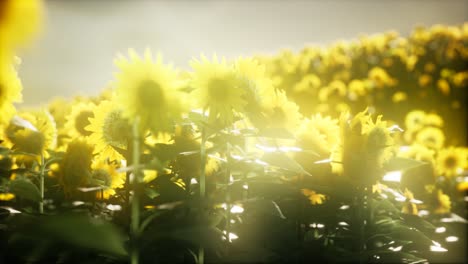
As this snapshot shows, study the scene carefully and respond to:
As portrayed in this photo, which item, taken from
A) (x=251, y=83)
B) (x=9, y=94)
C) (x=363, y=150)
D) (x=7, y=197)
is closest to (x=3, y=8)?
(x=9, y=94)

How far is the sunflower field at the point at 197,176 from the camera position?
1076 millimetres

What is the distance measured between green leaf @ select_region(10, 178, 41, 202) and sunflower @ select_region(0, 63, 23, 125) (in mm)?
167

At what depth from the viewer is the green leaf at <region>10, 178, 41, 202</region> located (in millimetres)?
1260

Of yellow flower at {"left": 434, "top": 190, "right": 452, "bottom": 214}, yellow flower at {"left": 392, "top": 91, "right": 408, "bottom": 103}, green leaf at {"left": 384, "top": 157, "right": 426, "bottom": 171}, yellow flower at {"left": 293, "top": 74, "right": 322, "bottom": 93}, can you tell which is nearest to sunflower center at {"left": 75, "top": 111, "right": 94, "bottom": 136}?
green leaf at {"left": 384, "top": 157, "right": 426, "bottom": 171}

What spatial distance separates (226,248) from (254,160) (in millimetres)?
278

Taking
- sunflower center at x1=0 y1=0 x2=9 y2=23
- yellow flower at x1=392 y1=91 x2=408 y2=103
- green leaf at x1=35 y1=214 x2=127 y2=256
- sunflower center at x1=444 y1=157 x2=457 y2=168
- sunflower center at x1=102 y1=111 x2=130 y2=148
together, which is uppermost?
yellow flower at x1=392 y1=91 x2=408 y2=103

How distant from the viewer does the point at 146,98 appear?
1.08 meters

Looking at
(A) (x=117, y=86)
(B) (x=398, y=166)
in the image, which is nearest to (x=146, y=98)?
(A) (x=117, y=86)

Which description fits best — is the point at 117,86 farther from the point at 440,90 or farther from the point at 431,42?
the point at 431,42

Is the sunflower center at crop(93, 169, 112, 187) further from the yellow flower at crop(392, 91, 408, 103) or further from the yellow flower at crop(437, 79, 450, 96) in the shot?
the yellow flower at crop(437, 79, 450, 96)

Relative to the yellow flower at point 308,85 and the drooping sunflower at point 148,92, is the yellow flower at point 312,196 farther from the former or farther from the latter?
the yellow flower at point 308,85

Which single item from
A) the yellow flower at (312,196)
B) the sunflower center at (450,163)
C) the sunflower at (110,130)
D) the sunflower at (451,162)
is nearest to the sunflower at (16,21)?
the sunflower at (110,130)

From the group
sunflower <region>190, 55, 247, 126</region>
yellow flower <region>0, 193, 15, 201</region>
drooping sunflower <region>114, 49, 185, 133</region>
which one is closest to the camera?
drooping sunflower <region>114, 49, 185, 133</region>

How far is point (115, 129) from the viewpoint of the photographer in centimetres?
145
